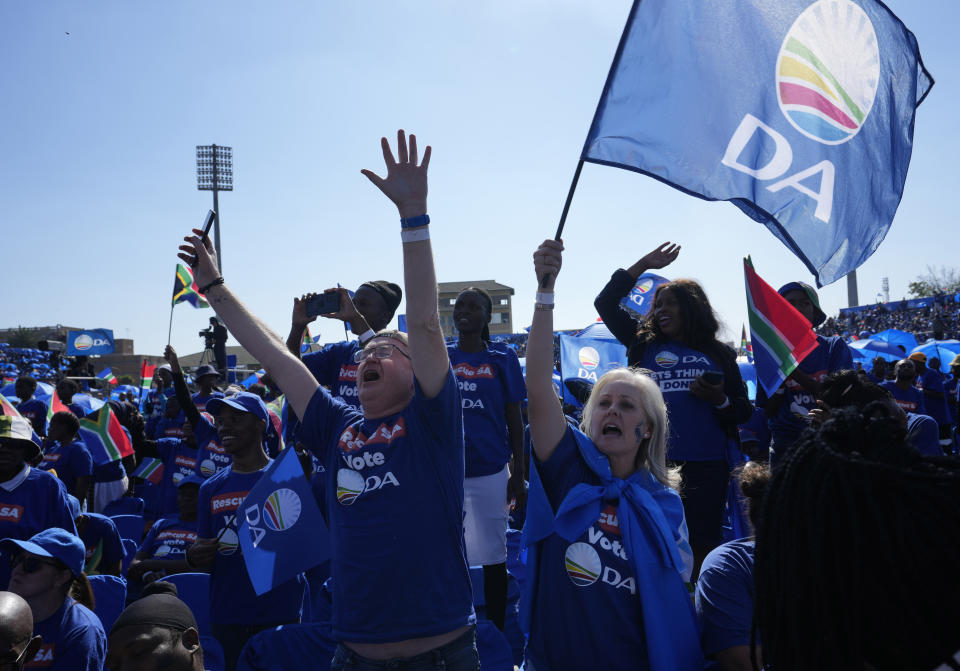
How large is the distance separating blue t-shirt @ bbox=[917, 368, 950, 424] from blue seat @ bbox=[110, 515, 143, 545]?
10.7 metres

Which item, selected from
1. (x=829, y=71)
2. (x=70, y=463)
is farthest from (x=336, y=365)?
(x=829, y=71)

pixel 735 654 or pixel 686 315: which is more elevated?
pixel 686 315

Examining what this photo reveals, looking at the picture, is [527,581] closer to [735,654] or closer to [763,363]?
[735,654]

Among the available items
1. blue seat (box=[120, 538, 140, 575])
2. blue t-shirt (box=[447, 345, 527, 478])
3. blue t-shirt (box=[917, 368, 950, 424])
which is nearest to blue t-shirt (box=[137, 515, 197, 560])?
blue seat (box=[120, 538, 140, 575])

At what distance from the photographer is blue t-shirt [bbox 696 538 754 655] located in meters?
2.43

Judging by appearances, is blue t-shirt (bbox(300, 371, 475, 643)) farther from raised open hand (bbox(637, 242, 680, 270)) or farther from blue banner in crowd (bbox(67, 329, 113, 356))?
blue banner in crowd (bbox(67, 329, 113, 356))

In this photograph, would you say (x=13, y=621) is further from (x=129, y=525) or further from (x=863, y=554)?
(x=129, y=525)

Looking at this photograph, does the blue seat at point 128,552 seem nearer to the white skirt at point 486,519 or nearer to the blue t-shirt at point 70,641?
the blue t-shirt at point 70,641

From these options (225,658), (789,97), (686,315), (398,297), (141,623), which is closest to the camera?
(141,623)

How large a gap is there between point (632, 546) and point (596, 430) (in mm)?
469

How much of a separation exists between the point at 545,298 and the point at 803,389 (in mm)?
2692

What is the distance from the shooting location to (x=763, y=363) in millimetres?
3949

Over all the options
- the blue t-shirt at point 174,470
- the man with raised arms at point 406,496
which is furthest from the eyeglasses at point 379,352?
the blue t-shirt at point 174,470

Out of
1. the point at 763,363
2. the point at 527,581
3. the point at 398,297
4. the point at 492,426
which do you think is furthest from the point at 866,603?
the point at 398,297
